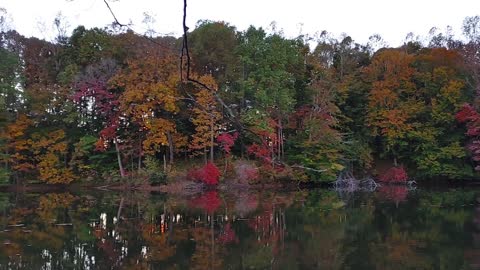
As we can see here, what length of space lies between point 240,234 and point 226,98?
12.3 meters

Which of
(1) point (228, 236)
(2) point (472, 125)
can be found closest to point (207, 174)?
(1) point (228, 236)

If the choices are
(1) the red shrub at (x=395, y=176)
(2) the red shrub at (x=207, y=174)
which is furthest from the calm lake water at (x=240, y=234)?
(1) the red shrub at (x=395, y=176)

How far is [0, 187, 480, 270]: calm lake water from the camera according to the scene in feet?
30.0

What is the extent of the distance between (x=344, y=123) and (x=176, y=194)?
11494 millimetres

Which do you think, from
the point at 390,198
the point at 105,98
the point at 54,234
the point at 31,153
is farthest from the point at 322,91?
the point at 54,234

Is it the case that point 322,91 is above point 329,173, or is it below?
above

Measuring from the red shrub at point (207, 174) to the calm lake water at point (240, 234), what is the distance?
14.4 ft

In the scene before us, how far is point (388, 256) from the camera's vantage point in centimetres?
948

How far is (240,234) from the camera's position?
39.2 ft

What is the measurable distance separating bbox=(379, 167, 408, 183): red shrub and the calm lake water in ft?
27.5

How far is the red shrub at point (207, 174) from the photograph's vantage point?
80.6ft

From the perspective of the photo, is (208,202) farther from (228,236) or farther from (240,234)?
(228,236)

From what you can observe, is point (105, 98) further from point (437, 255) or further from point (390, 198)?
point (437, 255)

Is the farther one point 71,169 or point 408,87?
point 408,87
